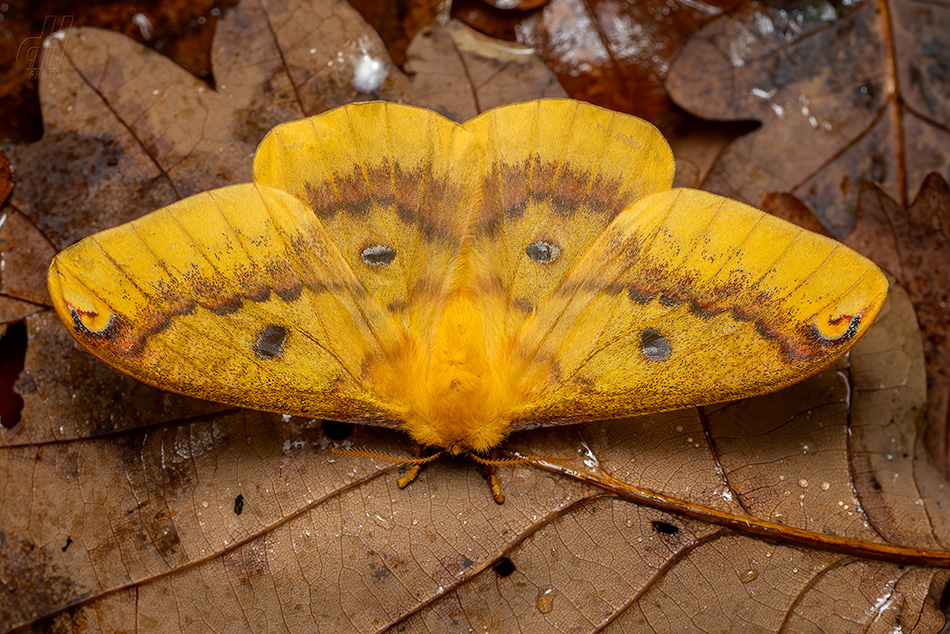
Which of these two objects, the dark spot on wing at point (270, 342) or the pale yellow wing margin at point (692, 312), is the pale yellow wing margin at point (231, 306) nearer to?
the dark spot on wing at point (270, 342)

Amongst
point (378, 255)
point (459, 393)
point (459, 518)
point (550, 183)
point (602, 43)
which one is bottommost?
point (459, 518)

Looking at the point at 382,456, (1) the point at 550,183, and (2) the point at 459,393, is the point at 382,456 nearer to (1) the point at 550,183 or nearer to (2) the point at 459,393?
(2) the point at 459,393

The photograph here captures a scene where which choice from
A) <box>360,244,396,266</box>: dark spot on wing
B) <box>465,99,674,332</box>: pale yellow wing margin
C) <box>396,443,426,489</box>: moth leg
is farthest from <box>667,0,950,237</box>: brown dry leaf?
<box>396,443,426,489</box>: moth leg

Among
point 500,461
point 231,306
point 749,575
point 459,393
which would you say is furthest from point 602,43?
point 749,575

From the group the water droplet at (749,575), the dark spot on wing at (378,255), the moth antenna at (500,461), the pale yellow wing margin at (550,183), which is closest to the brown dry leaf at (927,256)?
the water droplet at (749,575)

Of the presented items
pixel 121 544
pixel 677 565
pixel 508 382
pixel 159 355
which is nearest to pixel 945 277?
pixel 677 565

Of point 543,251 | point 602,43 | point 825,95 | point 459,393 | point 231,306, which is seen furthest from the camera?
point 602,43

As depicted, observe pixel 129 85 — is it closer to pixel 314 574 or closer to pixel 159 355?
pixel 159 355

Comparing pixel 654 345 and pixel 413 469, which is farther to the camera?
pixel 413 469
